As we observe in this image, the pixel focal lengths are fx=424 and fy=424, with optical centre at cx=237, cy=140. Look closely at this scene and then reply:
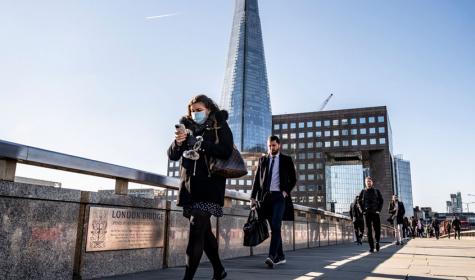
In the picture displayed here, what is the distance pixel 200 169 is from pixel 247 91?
153 m

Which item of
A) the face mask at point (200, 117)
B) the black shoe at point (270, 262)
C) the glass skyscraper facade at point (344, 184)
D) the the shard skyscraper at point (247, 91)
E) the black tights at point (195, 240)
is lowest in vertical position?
the black shoe at point (270, 262)

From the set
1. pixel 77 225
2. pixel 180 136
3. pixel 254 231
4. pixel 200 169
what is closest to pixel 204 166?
pixel 200 169

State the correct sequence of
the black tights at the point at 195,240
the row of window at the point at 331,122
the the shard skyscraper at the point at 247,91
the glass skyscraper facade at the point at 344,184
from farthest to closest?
the the shard skyscraper at the point at 247,91 → the glass skyscraper facade at the point at 344,184 → the row of window at the point at 331,122 → the black tights at the point at 195,240

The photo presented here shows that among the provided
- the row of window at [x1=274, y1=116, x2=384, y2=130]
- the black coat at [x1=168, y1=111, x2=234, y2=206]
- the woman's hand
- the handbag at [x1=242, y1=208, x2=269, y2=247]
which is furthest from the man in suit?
the row of window at [x1=274, y1=116, x2=384, y2=130]

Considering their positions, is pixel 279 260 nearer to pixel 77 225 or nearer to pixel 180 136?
pixel 77 225

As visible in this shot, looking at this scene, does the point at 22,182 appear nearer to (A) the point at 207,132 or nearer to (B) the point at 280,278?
(A) the point at 207,132

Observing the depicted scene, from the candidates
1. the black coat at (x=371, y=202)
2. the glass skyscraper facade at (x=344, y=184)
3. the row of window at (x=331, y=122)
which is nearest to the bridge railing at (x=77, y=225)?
the black coat at (x=371, y=202)

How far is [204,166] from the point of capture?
3.82 metres

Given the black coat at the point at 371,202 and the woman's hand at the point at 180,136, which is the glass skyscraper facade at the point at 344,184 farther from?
the woman's hand at the point at 180,136

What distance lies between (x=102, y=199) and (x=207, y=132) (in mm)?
1481

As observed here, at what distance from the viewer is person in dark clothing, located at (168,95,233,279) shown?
3.75 meters

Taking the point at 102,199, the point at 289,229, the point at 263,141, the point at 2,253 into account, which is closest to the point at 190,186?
the point at 102,199

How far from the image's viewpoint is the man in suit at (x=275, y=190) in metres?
6.50

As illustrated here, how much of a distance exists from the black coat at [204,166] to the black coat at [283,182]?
2.77 metres
